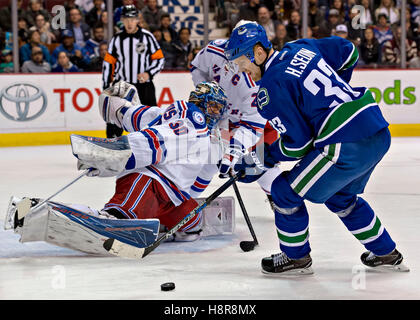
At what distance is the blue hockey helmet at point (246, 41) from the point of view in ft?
9.64

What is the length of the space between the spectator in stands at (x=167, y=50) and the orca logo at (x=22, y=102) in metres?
1.24

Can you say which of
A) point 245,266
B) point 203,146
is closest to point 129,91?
point 203,146

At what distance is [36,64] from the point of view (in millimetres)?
7641

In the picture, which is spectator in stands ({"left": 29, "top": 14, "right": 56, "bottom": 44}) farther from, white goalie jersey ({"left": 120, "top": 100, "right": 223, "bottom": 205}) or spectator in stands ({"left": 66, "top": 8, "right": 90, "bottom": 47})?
white goalie jersey ({"left": 120, "top": 100, "right": 223, "bottom": 205})

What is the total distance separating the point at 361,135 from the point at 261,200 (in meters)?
2.07

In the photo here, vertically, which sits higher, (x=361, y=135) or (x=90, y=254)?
(x=361, y=135)

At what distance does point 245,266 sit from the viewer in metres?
3.20

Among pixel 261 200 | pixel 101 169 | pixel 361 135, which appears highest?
pixel 361 135

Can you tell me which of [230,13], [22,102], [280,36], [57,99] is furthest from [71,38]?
[280,36]

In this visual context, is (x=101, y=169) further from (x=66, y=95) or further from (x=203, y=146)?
(x=66, y=95)

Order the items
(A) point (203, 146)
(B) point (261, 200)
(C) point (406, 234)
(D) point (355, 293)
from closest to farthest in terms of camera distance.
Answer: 1. (D) point (355, 293)
2. (A) point (203, 146)
3. (C) point (406, 234)
4. (B) point (261, 200)

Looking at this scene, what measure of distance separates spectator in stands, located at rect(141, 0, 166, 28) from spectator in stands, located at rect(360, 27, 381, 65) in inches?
81.2

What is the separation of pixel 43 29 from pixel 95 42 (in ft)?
1.59

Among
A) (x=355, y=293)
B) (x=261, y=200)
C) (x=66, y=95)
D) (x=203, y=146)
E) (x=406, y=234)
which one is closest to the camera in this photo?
(x=355, y=293)
